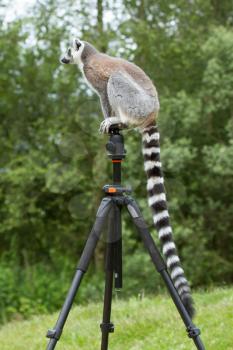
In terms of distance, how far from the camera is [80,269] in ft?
9.84

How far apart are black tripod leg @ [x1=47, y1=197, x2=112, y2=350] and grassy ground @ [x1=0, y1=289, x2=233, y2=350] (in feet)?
4.32

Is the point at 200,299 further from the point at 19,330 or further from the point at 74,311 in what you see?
the point at 19,330

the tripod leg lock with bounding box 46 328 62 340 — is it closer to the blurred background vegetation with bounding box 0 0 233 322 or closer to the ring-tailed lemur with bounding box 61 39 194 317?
the ring-tailed lemur with bounding box 61 39 194 317

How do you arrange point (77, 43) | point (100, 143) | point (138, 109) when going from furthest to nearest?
point (100, 143) < point (77, 43) < point (138, 109)

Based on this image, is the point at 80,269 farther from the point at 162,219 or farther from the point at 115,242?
the point at 162,219

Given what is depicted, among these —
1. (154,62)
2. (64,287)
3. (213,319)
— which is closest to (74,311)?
(213,319)

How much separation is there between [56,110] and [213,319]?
7.82m

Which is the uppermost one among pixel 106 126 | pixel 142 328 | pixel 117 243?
pixel 106 126

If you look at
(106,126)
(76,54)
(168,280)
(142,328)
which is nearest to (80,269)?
(168,280)

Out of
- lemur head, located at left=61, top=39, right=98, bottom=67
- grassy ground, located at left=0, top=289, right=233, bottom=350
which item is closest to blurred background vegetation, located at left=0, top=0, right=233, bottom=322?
grassy ground, located at left=0, top=289, right=233, bottom=350

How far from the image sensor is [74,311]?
5.76 meters

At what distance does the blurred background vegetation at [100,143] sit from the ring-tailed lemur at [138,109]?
Answer: 622cm

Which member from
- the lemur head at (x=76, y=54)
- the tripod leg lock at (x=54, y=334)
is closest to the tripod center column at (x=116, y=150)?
the lemur head at (x=76, y=54)

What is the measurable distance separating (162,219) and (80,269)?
0.47m
